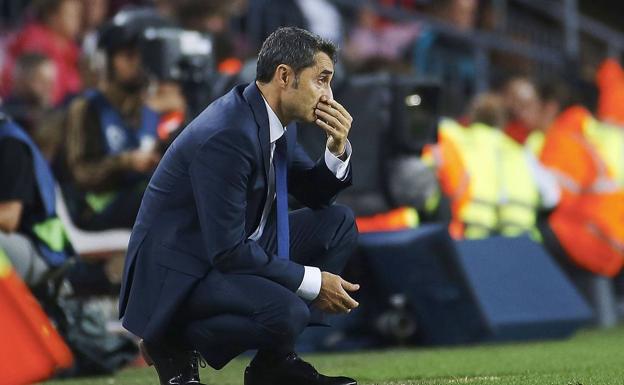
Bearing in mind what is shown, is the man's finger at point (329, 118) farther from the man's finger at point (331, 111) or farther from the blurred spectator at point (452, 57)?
the blurred spectator at point (452, 57)

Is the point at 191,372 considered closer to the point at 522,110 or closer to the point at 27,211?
the point at 27,211

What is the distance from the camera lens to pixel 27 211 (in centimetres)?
658

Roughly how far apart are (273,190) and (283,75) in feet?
1.22

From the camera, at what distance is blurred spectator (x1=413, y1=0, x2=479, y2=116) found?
41.6ft

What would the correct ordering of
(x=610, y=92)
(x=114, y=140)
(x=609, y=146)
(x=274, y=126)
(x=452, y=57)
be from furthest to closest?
(x=452, y=57) → (x=610, y=92) → (x=609, y=146) → (x=114, y=140) → (x=274, y=126)

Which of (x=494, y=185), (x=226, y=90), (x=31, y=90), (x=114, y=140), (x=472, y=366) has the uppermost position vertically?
(x=226, y=90)

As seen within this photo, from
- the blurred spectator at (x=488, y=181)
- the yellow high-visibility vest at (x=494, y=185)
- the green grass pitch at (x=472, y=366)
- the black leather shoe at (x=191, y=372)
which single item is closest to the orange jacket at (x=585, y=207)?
the blurred spectator at (x=488, y=181)

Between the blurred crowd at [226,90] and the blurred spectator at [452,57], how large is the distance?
19 mm

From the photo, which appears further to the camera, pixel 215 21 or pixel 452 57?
pixel 452 57

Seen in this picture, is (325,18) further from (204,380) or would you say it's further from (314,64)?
(314,64)

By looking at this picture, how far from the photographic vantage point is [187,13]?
9.71 m

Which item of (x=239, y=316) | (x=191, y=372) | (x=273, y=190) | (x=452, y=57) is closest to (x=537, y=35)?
(x=452, y=57)

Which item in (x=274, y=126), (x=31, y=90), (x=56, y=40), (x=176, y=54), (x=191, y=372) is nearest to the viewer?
(x=274, y=126)

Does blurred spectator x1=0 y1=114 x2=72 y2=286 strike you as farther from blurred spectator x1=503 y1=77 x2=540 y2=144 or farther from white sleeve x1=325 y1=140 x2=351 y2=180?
blurred spectator x1=503 y1=77 x2=540 y2=144
